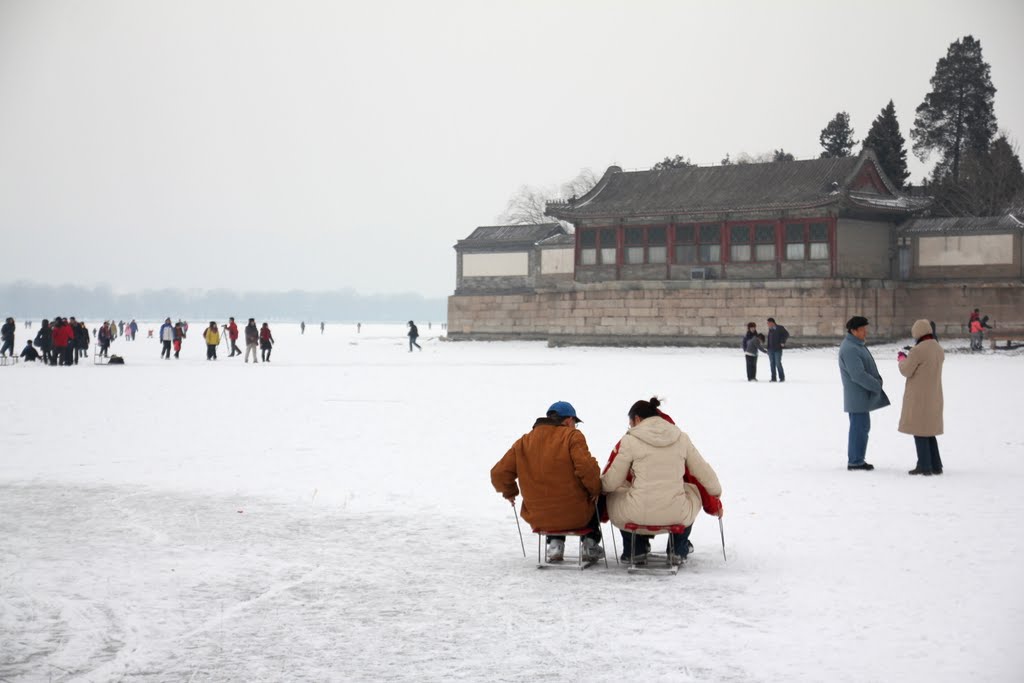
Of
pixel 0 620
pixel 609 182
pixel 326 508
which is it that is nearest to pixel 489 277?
pixel 609 182

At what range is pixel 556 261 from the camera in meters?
54.4

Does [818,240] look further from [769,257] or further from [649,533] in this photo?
[649,533]

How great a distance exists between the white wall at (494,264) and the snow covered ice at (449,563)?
39.9 metres

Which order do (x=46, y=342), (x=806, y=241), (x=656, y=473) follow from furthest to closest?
(x=806, y=241) < (x=46, y=342) < (x=656, y=473)

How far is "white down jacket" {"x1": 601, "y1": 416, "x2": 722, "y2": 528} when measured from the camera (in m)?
7.28

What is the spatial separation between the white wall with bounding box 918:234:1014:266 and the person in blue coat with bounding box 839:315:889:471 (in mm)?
34676

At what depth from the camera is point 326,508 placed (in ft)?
32.3

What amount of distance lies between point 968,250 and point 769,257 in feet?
24.2

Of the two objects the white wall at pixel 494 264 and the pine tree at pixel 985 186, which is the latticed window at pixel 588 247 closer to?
the white wall at pixel 494 264

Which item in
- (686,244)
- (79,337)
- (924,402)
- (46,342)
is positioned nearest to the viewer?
(924,402)

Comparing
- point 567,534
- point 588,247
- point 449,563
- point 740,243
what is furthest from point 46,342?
point 567,534

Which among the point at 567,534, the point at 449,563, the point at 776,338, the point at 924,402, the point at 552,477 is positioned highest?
the point at 776,338

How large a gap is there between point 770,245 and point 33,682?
43.1 metres

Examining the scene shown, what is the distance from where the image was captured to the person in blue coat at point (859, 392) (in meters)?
11.9
